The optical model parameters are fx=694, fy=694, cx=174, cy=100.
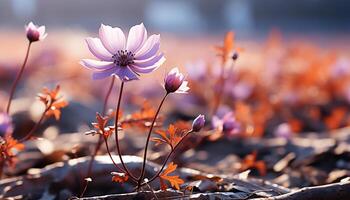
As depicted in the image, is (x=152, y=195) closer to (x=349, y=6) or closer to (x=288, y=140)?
(x=288, y=140)

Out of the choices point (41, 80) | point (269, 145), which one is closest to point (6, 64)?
point (41, 80)

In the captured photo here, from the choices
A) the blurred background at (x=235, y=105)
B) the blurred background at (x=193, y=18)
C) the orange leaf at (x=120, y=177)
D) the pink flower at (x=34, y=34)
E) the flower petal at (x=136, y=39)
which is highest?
the blurred background at (x=193, y=18)

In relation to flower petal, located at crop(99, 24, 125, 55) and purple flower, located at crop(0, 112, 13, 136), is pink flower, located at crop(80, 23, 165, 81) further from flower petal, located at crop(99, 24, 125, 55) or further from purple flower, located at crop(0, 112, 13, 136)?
purple flower, located at crop(0, 112, 13, 136)

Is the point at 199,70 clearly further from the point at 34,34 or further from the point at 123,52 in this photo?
the point at 123,52

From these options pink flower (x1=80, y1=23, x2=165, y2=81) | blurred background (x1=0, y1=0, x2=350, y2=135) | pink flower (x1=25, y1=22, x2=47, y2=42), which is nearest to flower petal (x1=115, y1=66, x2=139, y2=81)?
pink flower (x1=80, y1=23, x2=165, y2=81)

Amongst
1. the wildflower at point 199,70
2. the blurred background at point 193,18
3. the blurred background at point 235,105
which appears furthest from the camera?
the blurred background at point 193,18

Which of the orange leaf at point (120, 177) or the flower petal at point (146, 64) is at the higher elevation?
the flower petal at point (146, 64)

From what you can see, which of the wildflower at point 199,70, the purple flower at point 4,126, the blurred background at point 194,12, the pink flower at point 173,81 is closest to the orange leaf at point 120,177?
the pink flower at point 173,81

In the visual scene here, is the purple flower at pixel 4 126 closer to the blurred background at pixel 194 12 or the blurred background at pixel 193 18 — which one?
the blurred background at pixel 193 18
